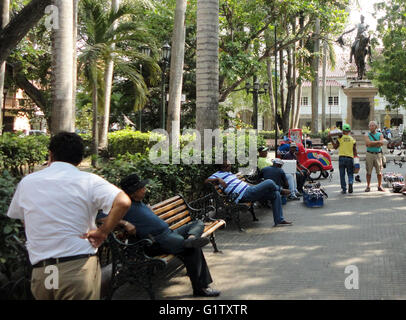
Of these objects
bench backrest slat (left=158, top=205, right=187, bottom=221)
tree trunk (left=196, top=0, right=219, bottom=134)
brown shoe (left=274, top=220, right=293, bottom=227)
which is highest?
tree trunk (left=196, top=0, right=219, bottom=134)

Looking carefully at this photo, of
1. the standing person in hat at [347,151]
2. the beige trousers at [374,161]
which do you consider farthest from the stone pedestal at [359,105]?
the standing person in hat at [347,151]

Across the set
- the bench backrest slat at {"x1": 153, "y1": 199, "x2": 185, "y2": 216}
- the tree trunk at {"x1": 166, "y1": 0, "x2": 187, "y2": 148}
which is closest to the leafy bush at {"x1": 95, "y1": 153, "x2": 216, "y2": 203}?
the bench backrest slat at {"x1": 153, "y1": 199, "x2": 185, "y2": 216}

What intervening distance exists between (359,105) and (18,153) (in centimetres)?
2013

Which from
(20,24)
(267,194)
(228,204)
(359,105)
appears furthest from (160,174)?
(359,105)

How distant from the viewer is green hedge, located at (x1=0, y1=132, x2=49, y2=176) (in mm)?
11320

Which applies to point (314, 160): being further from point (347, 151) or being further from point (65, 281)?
point (65, 281)

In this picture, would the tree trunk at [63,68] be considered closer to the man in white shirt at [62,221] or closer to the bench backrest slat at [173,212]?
the bench backrest slat at [173,212]

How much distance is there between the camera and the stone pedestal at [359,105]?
26266 millimetres

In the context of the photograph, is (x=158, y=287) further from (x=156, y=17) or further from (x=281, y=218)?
(x=156, y=17)

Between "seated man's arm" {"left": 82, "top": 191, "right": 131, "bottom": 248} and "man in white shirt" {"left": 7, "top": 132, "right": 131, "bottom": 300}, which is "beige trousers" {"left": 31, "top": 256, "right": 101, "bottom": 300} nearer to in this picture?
"man in white shirt" {"left": 7, "top": 132, "right": 131, "bottom": 300}

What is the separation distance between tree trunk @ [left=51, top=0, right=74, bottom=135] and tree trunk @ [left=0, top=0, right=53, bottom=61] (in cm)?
44

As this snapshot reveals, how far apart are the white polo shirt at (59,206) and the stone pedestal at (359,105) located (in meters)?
25.1
